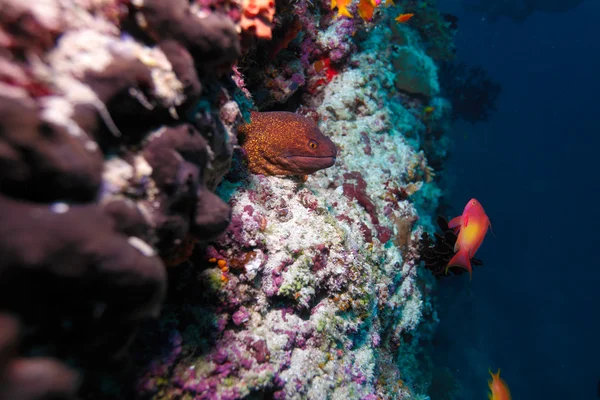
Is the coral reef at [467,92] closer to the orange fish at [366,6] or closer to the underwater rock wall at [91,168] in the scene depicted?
the orange fish at [366,6]

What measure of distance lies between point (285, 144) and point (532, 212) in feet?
104

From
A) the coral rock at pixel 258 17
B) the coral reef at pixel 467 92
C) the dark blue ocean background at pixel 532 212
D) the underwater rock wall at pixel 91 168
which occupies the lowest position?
the dark blue ocean background at pixel 532 212

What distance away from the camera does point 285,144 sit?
156 inches

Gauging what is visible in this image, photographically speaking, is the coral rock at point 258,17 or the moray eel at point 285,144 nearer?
the coral rock at point 258,17

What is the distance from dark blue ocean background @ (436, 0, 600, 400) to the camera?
50.3 ft

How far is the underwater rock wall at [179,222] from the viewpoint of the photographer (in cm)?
121

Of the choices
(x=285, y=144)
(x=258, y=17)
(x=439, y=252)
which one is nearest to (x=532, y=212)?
(x=439, y=252)

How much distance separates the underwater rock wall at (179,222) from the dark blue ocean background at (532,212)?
9.40 m

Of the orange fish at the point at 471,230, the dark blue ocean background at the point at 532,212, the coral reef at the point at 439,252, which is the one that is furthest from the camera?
the dark blue ocean background at the point at 532,212

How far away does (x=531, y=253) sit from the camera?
2397 cm

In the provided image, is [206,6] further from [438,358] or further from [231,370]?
[438,358]

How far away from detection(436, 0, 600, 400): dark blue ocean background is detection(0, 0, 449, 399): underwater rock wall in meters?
9.40

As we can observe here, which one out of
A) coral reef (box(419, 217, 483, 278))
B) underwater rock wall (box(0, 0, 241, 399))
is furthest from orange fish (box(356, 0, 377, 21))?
underwater rock wall (box(0, 0, 241, 399))

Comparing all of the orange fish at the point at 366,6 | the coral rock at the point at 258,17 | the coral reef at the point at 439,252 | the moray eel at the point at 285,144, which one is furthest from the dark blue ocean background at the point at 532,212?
the coral rock at the point at 258,17
